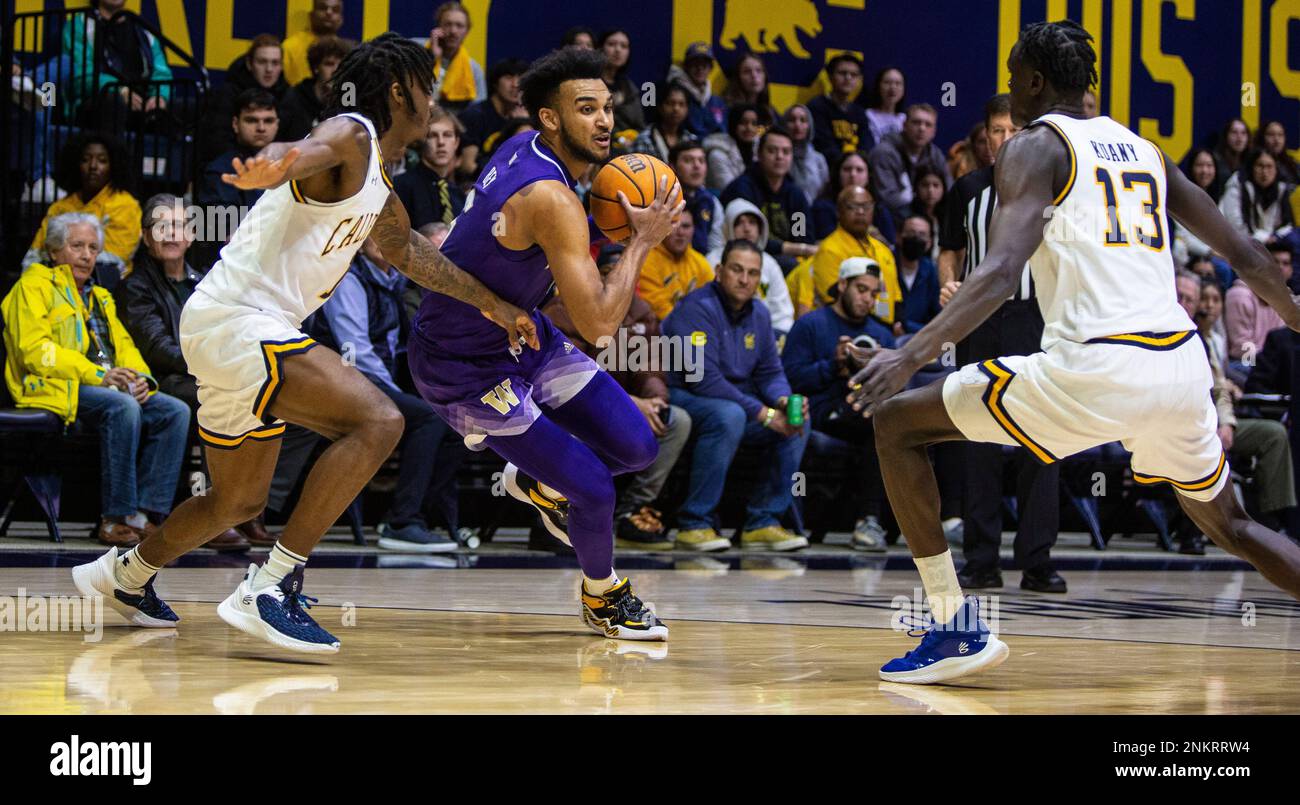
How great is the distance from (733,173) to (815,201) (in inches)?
25.5

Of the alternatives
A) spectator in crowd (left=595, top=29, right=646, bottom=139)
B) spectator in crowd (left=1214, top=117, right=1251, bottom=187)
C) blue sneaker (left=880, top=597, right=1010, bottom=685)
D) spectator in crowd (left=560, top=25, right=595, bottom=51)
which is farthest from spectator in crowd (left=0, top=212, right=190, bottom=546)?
spectator in crowd (left=1214, top=117, right=1251, bottom=187)

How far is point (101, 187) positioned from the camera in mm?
8195

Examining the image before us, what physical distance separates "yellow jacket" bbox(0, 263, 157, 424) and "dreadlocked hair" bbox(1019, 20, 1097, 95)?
4764mm

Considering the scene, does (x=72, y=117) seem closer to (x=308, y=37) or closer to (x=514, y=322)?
(x=308, y=37)

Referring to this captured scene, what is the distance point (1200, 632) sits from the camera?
16.8 ft

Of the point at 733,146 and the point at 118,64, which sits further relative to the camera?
the point at 733,146

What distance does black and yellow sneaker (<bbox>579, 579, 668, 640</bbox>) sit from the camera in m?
4.50

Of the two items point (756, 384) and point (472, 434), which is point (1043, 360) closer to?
point (472, 434)

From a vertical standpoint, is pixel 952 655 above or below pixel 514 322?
below

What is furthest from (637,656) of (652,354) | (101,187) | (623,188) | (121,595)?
(101,187)

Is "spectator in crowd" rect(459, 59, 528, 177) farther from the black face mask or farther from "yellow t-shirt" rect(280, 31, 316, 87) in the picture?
the black face mask

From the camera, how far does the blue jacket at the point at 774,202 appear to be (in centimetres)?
1005

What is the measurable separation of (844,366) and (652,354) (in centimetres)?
124
